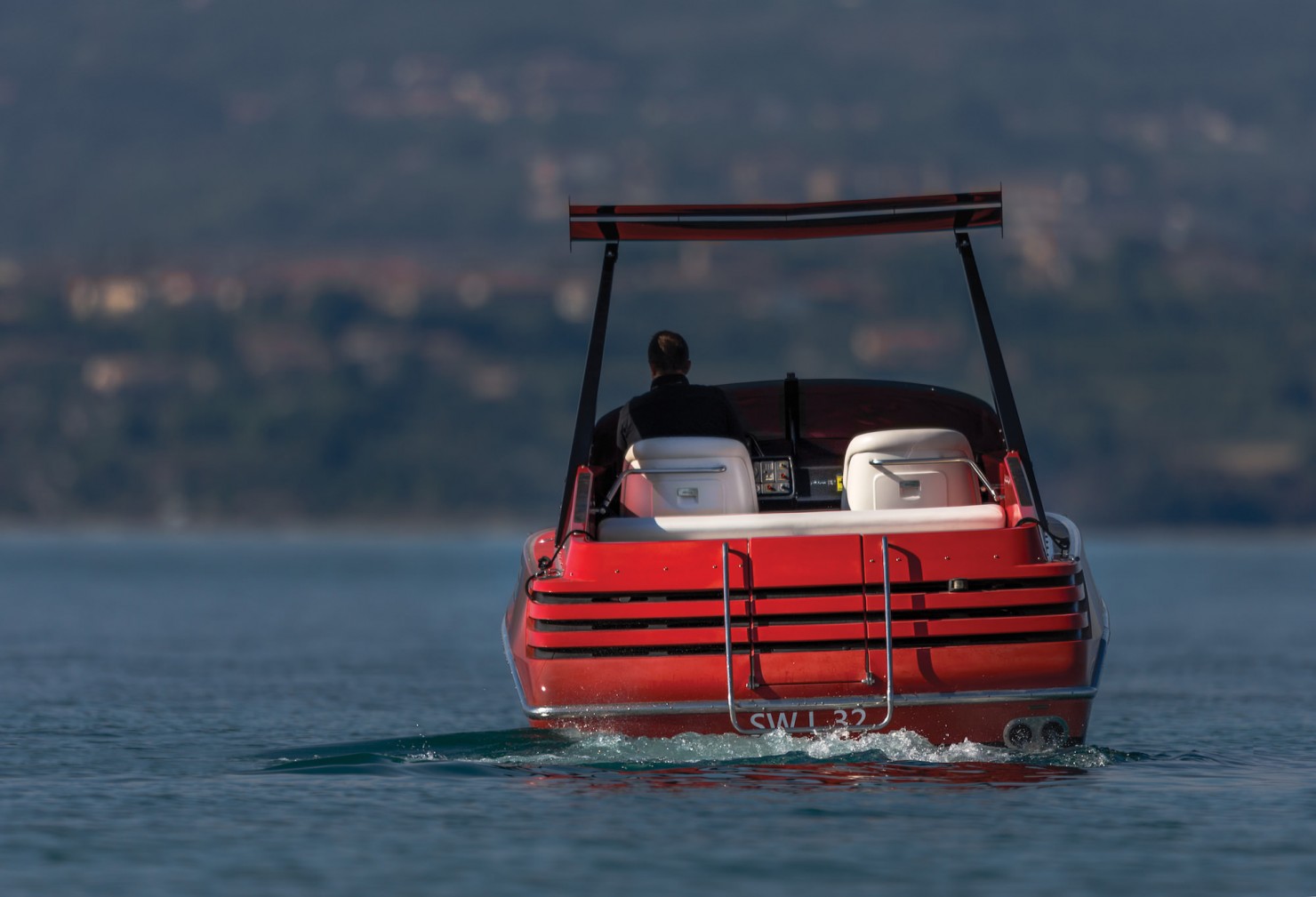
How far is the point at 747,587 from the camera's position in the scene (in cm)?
1011

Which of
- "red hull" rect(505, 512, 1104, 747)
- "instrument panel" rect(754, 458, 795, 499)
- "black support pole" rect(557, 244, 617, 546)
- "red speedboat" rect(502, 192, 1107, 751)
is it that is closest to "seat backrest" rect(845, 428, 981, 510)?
"red speedboat" rect(502, 192, 1107, 751)

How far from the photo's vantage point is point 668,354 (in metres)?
11.7

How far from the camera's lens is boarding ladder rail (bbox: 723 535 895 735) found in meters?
10.0

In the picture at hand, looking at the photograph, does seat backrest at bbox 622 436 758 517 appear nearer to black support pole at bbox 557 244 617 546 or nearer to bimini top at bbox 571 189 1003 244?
black support pole at bbox 557 244 617 546

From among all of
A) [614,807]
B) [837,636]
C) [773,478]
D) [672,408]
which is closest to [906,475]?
[672,408]

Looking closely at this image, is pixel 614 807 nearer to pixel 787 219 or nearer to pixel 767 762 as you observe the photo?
pixel 767 762

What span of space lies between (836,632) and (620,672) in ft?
3.17

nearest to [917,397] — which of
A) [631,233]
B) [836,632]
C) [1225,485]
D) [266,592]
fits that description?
[631,233]

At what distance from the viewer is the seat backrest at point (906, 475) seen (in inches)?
437

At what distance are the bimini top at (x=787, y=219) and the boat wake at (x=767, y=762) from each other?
2.48 m

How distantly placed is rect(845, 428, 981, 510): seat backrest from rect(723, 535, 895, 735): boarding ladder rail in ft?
3.34

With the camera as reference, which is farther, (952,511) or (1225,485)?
(1225,485)

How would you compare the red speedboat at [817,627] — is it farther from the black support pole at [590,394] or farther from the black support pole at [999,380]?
the black support pole at [590,394]

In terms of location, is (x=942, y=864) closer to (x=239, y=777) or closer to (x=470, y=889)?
(x=470, y=889)
